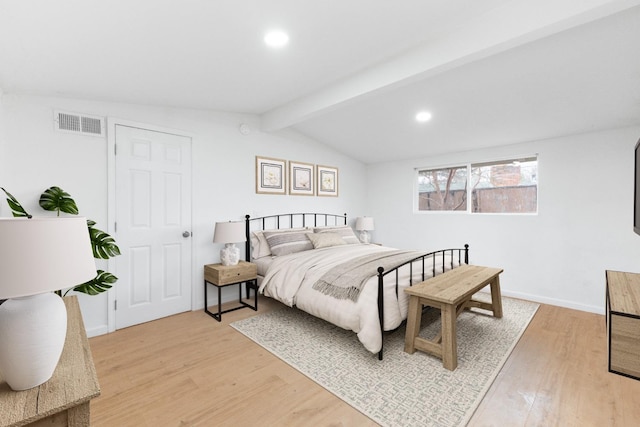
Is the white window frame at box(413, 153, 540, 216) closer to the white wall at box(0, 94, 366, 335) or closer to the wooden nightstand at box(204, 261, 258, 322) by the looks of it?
the white wall at box(0, 94, 366, 335)

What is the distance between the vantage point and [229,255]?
346 cm

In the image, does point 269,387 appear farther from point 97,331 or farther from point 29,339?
point 97,331

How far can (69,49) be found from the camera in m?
1.89

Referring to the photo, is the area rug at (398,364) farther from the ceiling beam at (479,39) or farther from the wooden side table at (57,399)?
the ceiling beam at (479,39)

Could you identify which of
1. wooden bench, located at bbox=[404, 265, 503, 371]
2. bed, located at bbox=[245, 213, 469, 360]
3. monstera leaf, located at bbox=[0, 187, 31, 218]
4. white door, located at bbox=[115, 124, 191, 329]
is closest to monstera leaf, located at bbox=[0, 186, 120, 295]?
monstera leaf, located at bbox=[0, 187, 31, 218]

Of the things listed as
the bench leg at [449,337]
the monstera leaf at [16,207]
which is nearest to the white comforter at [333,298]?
the bench leg at [449,337]

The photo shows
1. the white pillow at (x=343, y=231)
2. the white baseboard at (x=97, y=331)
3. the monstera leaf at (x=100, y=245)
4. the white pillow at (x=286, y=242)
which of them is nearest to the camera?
the monstera leaf at (x=100, y=245)

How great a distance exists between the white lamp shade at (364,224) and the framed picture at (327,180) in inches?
24.6

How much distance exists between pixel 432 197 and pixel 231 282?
3445 millimetres

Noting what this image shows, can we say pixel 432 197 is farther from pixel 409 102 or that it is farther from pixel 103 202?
pixel 103 202

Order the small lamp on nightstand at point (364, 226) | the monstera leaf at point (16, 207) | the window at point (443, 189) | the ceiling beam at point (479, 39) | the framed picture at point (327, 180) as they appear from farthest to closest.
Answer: the small lamp on nightstand at point (364, 226) → the framed picture at point (327, 180) → the window at point (443, 189) → the monstera leaf at point (16, 207) → the ceiling beam at point (479, 39)

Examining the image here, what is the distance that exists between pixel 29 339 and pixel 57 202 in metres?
2.23

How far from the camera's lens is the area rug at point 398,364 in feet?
6.13

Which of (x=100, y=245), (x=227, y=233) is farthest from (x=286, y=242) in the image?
(x=100, y=245)
